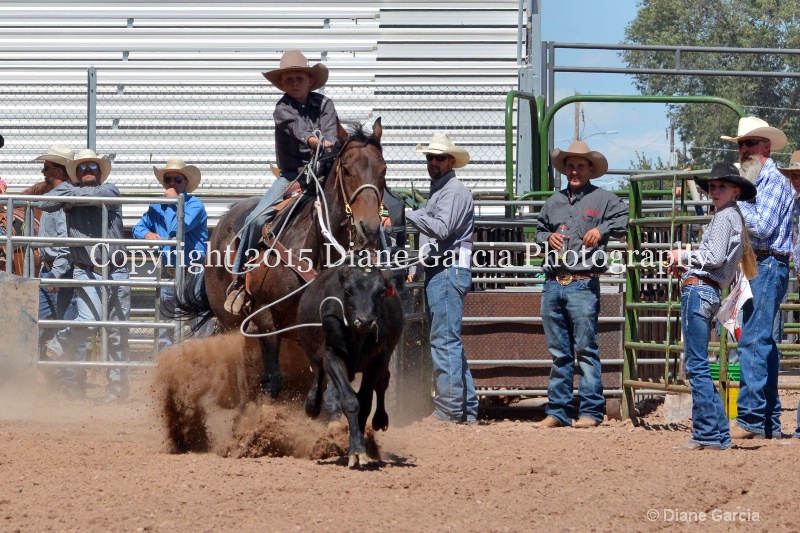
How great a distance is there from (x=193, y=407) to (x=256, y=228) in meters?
1.34

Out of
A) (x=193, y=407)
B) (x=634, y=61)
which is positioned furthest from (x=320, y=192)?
(x=634, y=61)

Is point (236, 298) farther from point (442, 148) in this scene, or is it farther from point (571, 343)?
point (571, 343)

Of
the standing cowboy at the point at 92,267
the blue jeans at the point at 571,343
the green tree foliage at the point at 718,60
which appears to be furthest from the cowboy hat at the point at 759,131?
the green tree foliage at the point at 718,60

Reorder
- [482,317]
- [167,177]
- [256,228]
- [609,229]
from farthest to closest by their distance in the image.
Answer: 1. [167,177]
2. [482,317]
3. [609,229]
4. [256,228]

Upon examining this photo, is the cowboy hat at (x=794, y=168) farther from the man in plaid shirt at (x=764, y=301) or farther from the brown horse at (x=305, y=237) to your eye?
the brown horse at (x=305, y=237)

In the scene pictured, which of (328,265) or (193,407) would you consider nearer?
(328,265)

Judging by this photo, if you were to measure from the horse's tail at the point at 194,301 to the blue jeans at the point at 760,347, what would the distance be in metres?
4.21

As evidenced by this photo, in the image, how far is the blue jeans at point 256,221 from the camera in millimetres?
7781

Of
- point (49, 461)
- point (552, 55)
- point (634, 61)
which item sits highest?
point (634, 61)

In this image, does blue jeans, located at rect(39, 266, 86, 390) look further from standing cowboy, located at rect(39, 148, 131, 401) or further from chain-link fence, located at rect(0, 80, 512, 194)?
chain-link fence, located at rect(0, 80, 512, 194)

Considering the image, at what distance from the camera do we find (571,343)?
8922 mm

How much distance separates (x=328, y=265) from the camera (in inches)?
278

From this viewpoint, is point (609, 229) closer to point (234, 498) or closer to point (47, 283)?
point (234, 498)

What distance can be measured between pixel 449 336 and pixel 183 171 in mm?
3550
